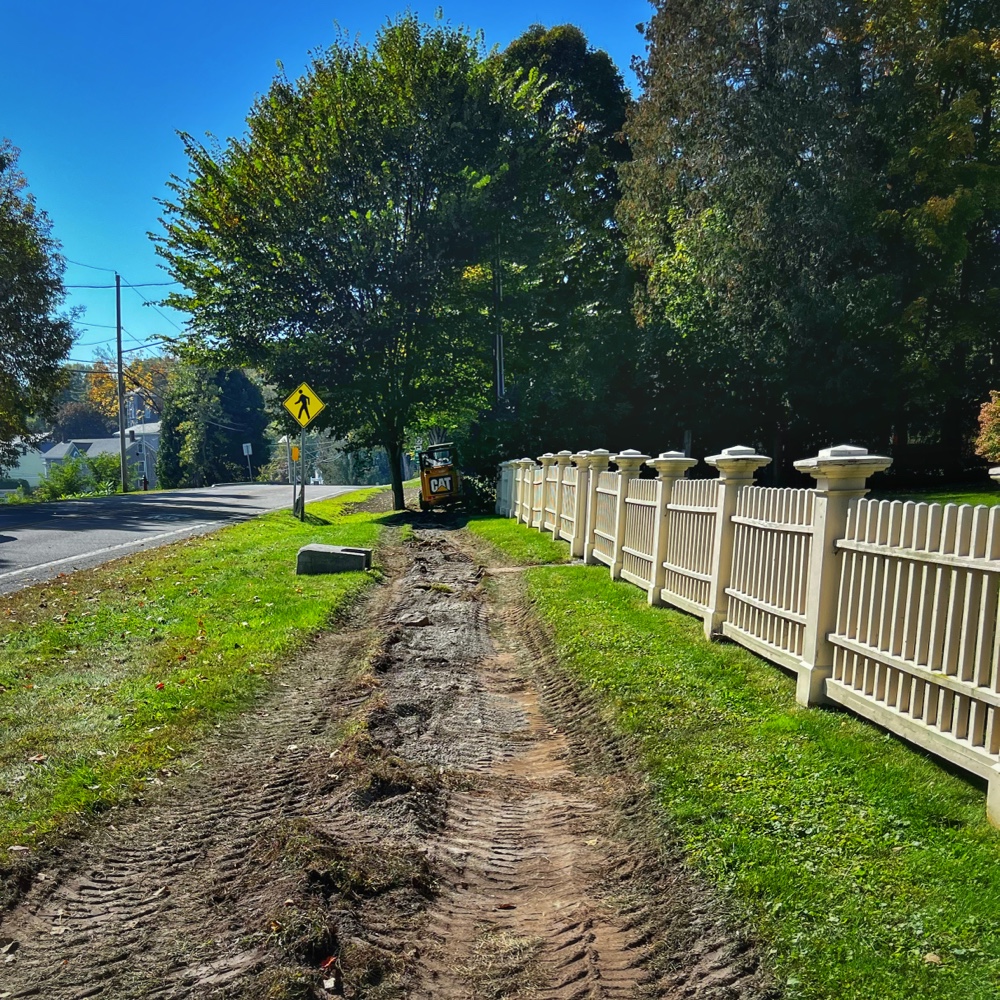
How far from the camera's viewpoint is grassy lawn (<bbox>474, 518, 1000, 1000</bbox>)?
2.82m

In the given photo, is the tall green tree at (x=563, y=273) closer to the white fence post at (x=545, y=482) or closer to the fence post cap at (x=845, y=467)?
the white fence post at (x=545, y=482)

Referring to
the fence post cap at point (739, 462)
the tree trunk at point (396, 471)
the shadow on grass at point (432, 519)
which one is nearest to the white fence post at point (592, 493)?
the fence post cap at point (739, 462)

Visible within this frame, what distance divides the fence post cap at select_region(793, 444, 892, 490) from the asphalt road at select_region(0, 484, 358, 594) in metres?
9.59

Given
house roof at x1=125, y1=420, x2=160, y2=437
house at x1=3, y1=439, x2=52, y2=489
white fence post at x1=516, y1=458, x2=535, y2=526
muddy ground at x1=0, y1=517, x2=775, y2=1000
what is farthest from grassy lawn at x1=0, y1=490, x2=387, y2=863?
house at x1=3, y1=439, x2=52, y2=489

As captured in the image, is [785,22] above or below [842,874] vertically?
above

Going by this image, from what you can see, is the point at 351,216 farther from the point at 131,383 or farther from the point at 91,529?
the point at 131,383

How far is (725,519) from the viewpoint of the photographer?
713cm

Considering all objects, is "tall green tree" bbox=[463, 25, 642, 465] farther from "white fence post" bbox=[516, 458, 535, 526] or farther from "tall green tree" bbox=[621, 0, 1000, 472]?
"white fence post" bbox=[516, 458, 535, 526]

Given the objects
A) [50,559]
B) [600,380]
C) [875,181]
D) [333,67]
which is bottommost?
[50,559]

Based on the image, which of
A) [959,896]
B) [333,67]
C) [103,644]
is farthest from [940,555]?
[333,67]

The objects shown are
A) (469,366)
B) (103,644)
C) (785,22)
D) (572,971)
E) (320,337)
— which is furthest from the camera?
(469,366)

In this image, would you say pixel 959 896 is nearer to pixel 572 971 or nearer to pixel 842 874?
pixel 842 874

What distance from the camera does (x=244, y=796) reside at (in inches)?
177

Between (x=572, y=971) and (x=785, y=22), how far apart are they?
85.0 ft
